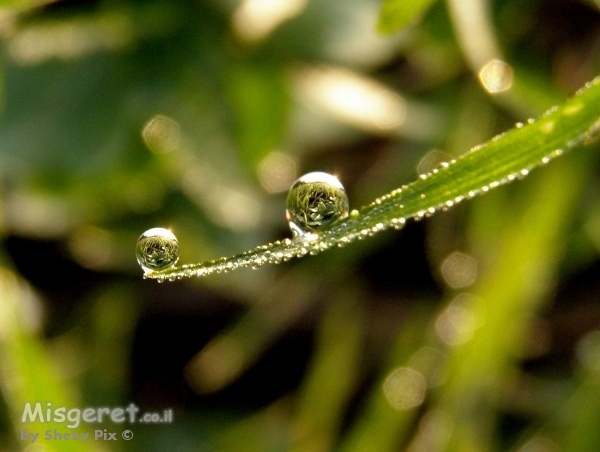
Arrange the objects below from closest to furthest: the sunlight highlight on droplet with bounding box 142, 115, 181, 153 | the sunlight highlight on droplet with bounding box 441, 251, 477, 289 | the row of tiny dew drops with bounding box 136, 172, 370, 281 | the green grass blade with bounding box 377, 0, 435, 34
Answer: the row of tiny dew drops with bounding box 136, 172, 370, 281, the green grass blade with bounding box 377, 0, 435, 34, the sunlight highlight on droplet with bounding box 142, 115, 181, 153, the sunlight highlight on droplet with bounding box 441, 251, 477, 289

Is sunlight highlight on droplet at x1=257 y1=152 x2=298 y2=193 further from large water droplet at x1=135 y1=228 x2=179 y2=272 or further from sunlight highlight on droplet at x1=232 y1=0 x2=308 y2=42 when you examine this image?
large water droplet at x1=135 y1=228 x2=179 y2=272

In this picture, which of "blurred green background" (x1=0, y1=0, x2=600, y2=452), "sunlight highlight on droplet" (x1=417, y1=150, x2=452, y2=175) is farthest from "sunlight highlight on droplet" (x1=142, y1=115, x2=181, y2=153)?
"sunlight highlight on droplet" (x1=417, y1=150, x2=452, y2=175)

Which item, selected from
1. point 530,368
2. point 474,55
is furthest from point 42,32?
point 530,368

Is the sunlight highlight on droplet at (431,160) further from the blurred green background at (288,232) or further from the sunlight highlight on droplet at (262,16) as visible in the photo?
the sunlight highlight on droplet at (262,16)

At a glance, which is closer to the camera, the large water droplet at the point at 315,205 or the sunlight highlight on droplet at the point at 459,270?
the large water droplet at the point at 315,205

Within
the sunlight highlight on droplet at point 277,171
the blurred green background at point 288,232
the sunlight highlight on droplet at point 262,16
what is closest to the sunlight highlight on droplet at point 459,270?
the blurred green background at point 288,232

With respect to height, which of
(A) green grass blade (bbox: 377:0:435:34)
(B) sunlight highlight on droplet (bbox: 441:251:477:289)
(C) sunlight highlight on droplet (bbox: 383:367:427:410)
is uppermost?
(B) sunlight highlight on droplet (bbox: 441:251:477:289)

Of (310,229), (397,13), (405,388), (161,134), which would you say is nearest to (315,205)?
(310,229)

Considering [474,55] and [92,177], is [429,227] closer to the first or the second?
[474,55]
